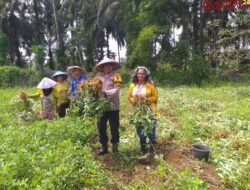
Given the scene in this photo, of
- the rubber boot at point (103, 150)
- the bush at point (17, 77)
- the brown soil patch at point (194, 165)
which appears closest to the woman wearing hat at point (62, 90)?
the rubber boot at point (103, 150)

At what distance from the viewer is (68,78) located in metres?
7.47

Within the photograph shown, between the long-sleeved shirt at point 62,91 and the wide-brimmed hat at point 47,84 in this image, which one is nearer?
the wide-brimmed hat at point 47,84

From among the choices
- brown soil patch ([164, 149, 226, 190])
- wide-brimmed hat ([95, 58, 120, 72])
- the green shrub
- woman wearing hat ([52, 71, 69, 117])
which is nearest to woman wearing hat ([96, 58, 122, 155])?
wide-brimmed hat ([95, 58, 120, 72])

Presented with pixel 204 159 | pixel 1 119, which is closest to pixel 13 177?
pixel 204 159

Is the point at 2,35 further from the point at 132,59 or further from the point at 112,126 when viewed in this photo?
the point at 112,126

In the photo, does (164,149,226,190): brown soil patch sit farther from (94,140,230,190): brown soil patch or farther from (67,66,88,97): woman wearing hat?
(67,66,88,97): woman wearing hat

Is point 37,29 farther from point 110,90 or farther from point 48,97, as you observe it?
point 110,90

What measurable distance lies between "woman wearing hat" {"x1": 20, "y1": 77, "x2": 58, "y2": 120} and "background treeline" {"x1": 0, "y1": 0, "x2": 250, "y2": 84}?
1244 cm

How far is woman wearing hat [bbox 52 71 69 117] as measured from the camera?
7441 mm

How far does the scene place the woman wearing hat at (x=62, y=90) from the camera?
7441 mm

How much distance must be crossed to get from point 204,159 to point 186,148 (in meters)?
0.68

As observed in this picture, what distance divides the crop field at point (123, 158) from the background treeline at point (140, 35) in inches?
455

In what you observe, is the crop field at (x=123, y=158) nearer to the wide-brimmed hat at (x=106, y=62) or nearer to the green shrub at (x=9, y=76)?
the wide-brimmed hat at (x=106, y=62)

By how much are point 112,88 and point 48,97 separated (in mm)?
2103
